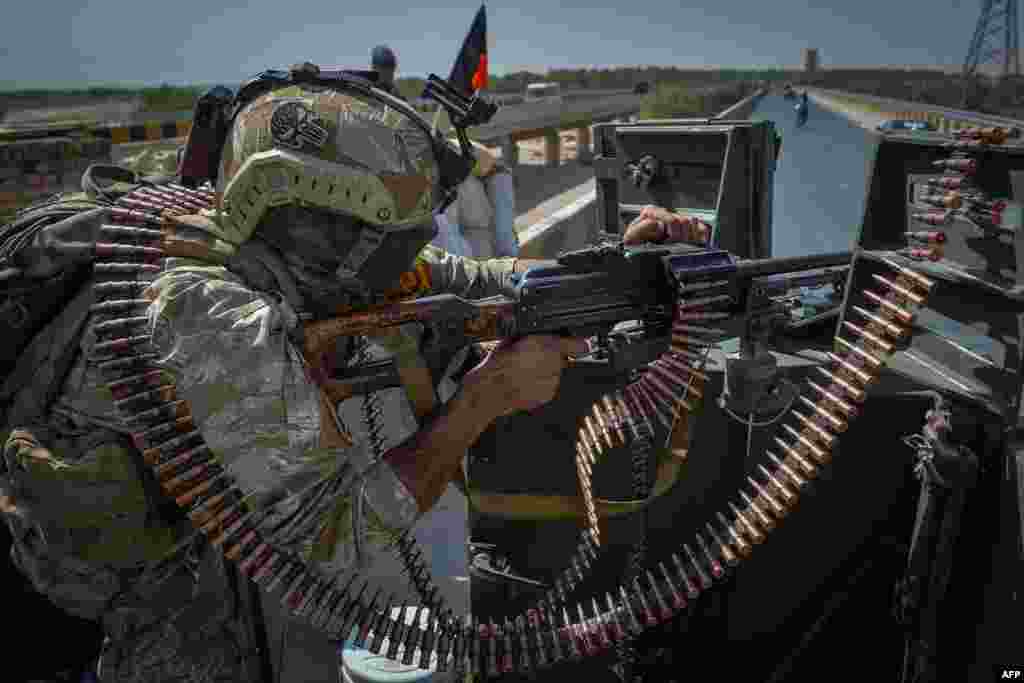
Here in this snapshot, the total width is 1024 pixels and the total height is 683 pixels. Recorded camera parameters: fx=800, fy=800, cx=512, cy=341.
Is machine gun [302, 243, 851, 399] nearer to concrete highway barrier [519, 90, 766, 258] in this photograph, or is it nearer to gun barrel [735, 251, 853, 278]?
gun barrel [735, 251, 853, 278]

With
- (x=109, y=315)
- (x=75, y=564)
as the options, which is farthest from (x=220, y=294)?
(x=75, y=564)

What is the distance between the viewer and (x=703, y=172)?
5008mm

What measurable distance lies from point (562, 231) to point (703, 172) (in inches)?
202

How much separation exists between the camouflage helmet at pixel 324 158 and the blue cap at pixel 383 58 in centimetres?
377

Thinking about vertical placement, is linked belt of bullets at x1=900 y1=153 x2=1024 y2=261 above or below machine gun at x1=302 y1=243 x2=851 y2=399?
above

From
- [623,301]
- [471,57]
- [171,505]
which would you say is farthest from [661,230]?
[471,57]

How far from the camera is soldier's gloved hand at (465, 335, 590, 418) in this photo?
97.7 inches

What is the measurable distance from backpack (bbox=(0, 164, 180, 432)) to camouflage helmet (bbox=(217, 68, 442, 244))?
519 mm

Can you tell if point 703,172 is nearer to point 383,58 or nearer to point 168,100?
point 383,58

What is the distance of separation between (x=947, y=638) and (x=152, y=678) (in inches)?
99.6

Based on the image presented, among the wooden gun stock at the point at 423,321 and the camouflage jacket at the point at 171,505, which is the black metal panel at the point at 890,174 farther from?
the camouflage jacket at the point at 171,505

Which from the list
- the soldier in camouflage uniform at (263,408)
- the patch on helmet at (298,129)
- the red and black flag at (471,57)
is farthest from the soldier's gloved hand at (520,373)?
the red and black flag at (471,57)

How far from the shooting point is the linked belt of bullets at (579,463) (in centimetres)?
215

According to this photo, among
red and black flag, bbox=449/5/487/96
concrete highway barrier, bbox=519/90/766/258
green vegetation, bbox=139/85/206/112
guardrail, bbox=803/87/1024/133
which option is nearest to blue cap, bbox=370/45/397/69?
red and black flag, bbox=449/5/487/96
